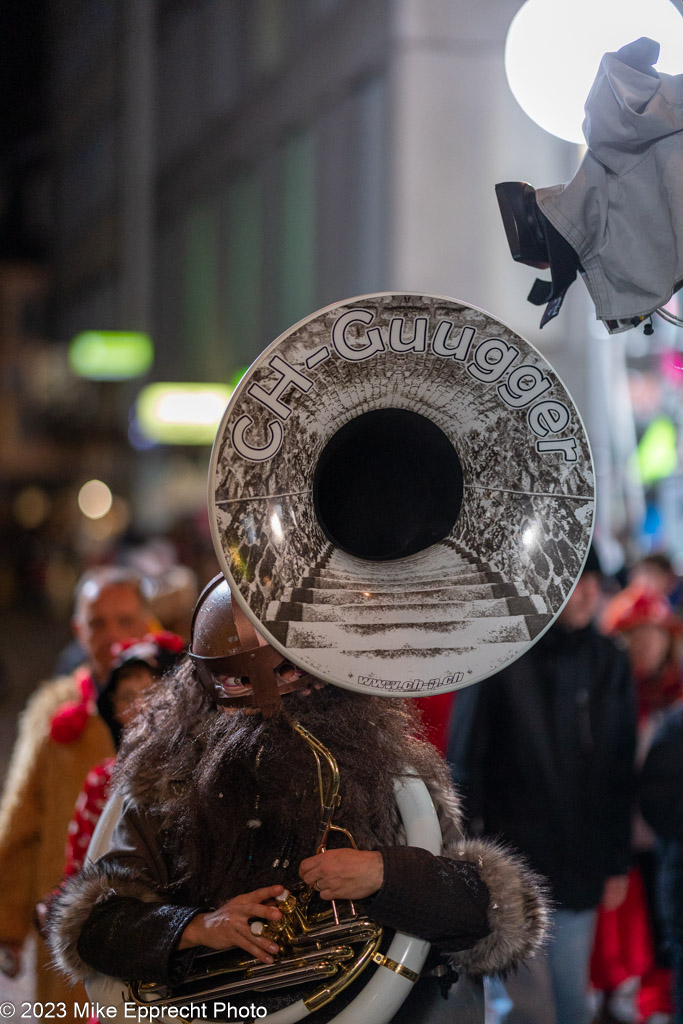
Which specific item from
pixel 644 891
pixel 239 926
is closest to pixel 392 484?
pixel 239 926

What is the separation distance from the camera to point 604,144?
6.59 feet

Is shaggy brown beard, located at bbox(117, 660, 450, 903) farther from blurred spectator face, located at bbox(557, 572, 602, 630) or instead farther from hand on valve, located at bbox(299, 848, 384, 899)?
blurred spectator face, located at bbox(557, 572, 602, 630)

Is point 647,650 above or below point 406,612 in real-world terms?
below

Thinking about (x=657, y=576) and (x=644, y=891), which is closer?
(x=644, y=891)

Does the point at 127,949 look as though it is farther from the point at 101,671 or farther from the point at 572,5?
the point at 572,5

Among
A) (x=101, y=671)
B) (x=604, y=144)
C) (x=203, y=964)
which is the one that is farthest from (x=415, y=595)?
(x=101, y=671)

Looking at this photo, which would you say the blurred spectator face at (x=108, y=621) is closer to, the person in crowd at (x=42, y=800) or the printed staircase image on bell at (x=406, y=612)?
the person in crowd at (x=42, y=800)

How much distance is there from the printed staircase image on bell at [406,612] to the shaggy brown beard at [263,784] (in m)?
0.28

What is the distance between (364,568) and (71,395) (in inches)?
1334

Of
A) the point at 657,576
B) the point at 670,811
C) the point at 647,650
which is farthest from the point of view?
the point at 657,576

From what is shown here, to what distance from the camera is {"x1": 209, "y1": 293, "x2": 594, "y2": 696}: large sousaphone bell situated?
1808mm

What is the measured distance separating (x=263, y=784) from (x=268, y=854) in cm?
12

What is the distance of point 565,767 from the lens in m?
3.51

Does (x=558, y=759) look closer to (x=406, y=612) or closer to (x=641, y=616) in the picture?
(x=641, y=616)
